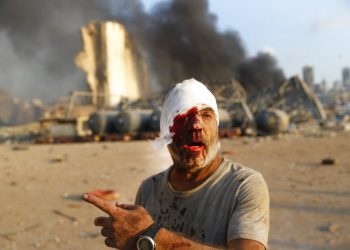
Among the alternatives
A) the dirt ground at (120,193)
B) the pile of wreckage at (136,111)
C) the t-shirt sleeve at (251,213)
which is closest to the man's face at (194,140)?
the t-shirt sleeve at (251,213)

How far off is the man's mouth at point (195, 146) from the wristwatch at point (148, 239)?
416 millimetres

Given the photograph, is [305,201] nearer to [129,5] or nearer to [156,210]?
[156,210]

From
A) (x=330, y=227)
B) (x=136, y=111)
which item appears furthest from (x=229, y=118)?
(x=330, y=227)

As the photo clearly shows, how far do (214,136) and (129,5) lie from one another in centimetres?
4783

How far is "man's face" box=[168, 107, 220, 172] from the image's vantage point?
1.89 meters

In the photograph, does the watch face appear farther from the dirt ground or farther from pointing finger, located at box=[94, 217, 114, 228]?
the dirt ground

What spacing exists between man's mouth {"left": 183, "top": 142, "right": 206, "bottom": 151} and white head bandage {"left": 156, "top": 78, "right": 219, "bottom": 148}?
0.08m

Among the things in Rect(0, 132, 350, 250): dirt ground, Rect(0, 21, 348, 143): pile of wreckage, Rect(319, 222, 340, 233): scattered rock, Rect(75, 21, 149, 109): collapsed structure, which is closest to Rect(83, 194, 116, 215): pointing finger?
Rect(0, 132, 350, 250): dirt ground

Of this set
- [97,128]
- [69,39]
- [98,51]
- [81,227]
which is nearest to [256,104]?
[97,128]

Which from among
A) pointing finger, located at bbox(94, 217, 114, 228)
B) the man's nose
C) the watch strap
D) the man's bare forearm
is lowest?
the man's bare forearm

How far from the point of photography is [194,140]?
74.7 inches

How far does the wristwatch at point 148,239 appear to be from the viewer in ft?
5.21

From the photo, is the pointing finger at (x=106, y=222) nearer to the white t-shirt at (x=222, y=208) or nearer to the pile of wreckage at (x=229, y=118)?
the white t-shirt at (x=222, y=208)

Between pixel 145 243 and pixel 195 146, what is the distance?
493mm
